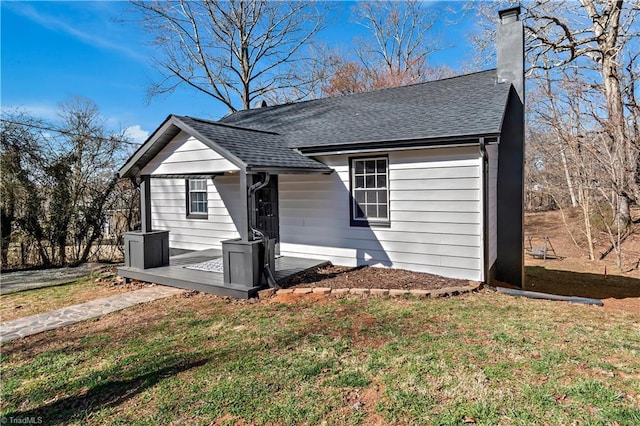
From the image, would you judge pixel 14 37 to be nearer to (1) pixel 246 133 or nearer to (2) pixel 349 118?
(1) pixel 246 133

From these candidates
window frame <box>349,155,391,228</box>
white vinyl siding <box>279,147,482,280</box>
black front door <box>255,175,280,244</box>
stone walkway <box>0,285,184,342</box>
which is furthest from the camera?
black front door <box>255,175,280,244</box>

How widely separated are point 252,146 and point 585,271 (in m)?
10.1

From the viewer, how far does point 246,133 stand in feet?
26.0

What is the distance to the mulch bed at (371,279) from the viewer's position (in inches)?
254

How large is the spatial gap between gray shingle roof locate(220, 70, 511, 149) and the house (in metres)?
0.04

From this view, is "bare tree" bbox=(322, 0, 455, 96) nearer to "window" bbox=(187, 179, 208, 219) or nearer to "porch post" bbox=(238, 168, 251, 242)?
"window" bbox=(187, 179, 208, 219)

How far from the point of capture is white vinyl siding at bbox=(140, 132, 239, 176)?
21.8ft

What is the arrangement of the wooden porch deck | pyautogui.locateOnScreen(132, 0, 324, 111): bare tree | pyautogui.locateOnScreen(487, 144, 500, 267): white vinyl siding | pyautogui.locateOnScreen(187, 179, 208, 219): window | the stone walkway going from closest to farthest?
the stone walkway → the wooden porch deck → pyautogui.locateOnScreen(487, 144, 500, 267): white vinyl siding → pyautogui.locateOnScreen(187, 179, 208, 219): window → pyautogui.locateOnScreen(132, 0, 324, 111): bare tree

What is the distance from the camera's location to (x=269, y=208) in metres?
9.46

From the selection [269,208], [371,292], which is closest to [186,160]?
[269,208]

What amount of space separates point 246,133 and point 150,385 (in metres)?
5.61

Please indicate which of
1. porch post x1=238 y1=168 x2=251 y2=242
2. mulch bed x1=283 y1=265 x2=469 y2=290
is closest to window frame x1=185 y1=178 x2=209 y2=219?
mulch bed x1=283 y1=265 x2=469 y2=290

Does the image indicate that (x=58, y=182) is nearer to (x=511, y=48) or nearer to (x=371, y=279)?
(x=371, y=279)

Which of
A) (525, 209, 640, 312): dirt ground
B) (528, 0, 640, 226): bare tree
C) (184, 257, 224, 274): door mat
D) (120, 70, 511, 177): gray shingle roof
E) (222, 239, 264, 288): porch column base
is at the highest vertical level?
(528, 0, 640, 226): bare tree
